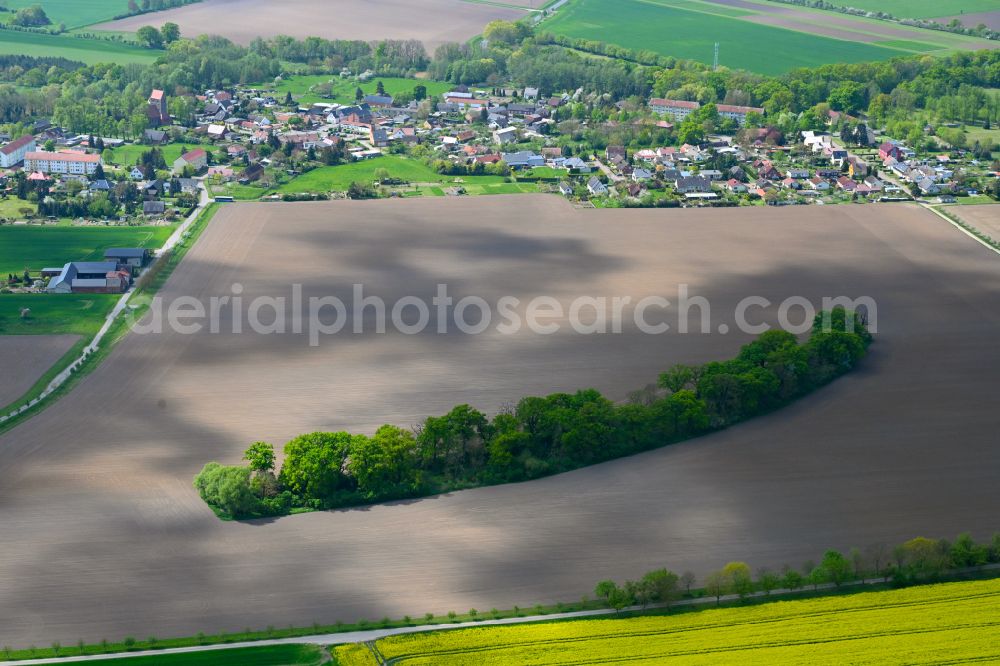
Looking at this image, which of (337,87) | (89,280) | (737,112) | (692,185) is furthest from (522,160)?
(89,280)

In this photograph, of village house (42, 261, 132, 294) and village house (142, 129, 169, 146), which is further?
village house (142, 129, 169, 146)

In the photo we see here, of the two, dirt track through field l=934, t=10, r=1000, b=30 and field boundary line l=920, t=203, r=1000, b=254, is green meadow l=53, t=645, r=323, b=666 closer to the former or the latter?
field boundary line l=920, t=203, r=1000, b=254

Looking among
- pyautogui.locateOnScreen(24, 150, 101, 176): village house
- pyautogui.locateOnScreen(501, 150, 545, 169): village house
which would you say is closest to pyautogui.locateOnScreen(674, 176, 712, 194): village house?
pyautogui.locateOnScreen(501, 150, 545, 169): village house

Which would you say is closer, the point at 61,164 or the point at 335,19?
the point at 61,164

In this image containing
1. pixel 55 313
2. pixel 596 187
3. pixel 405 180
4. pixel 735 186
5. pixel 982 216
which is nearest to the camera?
pixel 55 313

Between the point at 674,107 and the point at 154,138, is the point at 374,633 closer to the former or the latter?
the point at 154,138

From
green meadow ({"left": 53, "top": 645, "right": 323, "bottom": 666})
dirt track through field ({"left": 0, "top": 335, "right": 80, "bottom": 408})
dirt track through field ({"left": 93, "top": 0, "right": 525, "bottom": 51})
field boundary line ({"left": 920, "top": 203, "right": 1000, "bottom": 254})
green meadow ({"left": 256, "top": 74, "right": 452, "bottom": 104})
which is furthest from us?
dirt track through field ({"left": 93, "top": 0, "right": 525, "bottom": 51})

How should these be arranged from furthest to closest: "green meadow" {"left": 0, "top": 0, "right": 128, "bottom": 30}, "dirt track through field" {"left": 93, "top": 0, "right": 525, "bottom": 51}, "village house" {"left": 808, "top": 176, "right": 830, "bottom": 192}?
"green meadow" {"left": 0, "top": 0, "right": 128, "bottom": 30} → "dirt track through field" {"left": 93, "top": 0, "right": 525, "bottom": 51} → "village house" {"left": 808, "top": 176, "right": 830, "bottom": 192}

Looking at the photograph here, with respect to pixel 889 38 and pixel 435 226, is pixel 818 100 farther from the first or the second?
pixel 435 226
